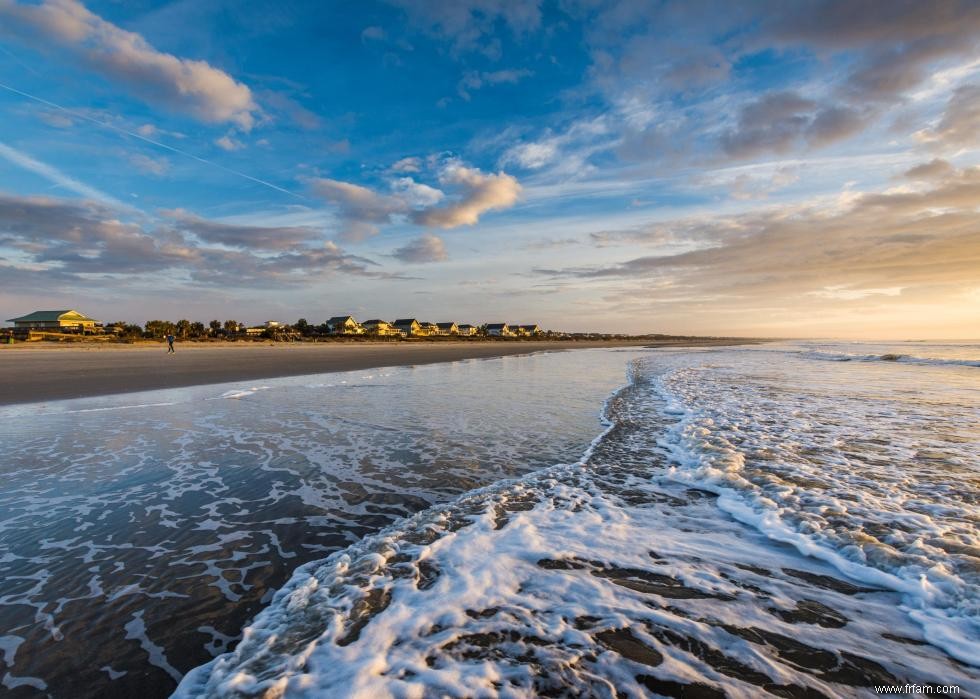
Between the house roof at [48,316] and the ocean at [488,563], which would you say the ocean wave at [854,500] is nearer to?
the ocean at [488,563]

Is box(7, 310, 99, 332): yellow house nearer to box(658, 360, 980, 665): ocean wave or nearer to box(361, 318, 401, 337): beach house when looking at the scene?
box(361, 318, 401, 337): beach house

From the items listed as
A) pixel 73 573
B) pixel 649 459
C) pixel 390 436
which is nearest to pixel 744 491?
pixel 649 459

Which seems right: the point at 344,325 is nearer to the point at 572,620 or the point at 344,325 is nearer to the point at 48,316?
the point at 48,316

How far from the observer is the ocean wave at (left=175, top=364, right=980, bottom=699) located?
9.27ft

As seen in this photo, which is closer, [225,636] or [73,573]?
[225,636]

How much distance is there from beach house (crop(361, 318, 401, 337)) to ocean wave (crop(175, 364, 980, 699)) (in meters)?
130

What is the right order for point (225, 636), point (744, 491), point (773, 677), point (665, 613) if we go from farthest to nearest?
1. point (744, 491)
2. point (665, 613)
3. point (225, 636)
4. point (773, 677)

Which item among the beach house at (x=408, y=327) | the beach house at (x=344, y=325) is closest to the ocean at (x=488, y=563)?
the beach house at (x=344, y=325)

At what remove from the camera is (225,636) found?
3.29 metres

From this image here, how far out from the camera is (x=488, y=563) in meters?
4.41

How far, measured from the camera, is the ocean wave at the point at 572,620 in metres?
2.82

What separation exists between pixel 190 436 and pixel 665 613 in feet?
32.9

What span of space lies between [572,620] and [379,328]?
138 m

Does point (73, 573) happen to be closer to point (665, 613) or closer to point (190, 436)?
point (665, 613)
